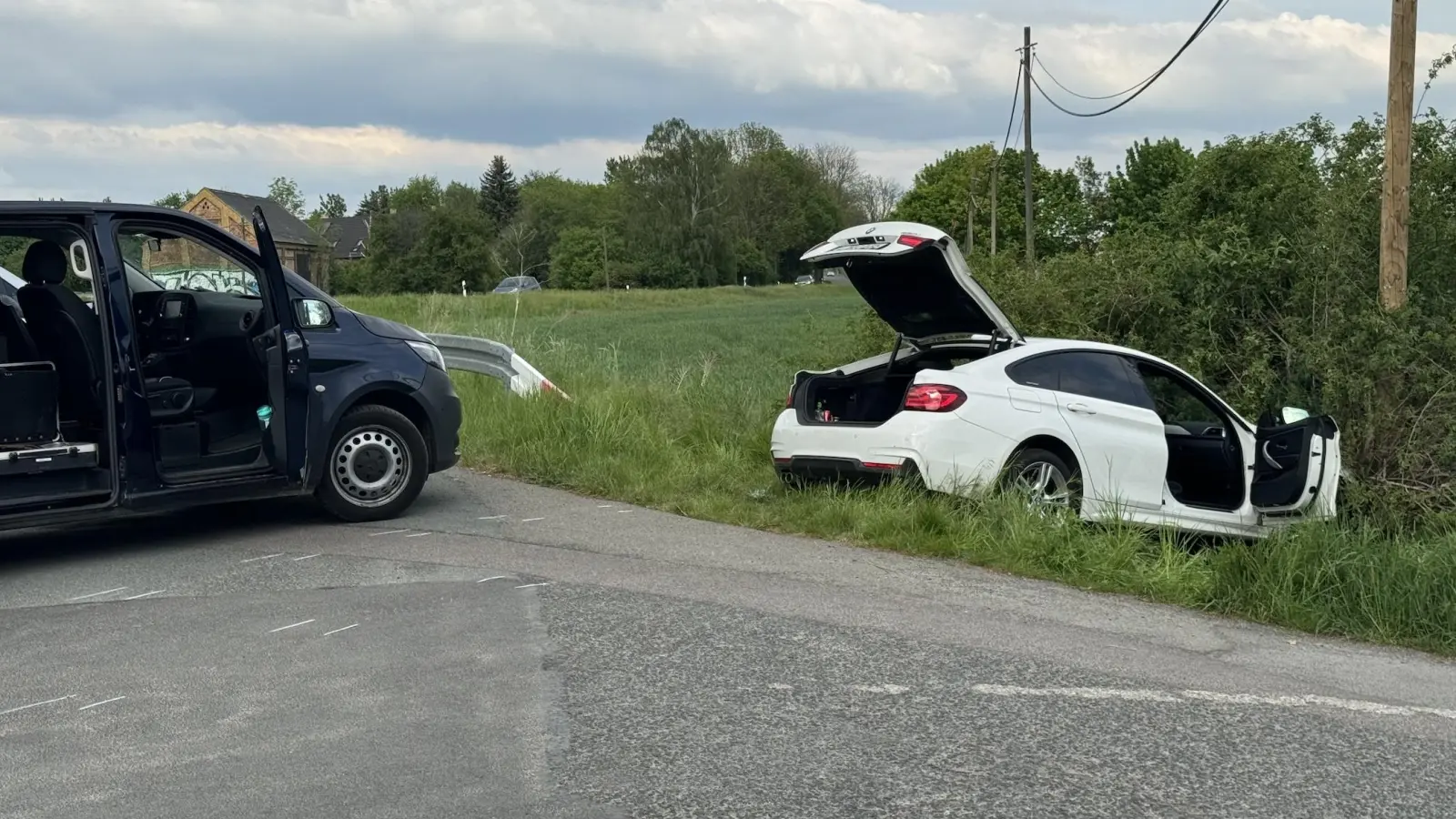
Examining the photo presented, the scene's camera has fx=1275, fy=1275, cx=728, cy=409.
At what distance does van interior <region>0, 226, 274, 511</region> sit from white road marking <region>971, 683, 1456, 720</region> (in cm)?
506

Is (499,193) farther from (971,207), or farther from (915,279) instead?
(915,279)

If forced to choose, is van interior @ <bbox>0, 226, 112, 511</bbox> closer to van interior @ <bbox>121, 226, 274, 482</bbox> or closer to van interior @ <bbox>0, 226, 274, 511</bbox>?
van interior @ <bbox>0, 226, 274, 511</bbox>

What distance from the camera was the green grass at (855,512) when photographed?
694 centimetres

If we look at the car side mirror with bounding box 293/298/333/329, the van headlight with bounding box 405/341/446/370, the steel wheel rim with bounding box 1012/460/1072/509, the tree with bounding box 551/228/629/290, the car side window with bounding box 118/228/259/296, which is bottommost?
the steel wheel rim with bounding box 1012/460/1072/509

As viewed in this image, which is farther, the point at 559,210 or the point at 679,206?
the point at 559,210

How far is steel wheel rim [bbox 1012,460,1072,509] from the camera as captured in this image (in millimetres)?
8305

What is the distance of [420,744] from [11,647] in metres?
2.56

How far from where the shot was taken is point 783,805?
408 centimetres

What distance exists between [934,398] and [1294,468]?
271 centimetres

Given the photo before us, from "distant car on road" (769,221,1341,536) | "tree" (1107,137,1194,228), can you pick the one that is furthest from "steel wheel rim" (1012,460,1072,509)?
"tree" (1107,137,1194,228)

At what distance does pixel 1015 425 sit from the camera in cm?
837

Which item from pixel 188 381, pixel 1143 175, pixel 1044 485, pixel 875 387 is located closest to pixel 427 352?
pixel 188 381

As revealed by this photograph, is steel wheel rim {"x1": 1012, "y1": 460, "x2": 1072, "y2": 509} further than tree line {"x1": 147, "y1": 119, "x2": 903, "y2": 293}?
No

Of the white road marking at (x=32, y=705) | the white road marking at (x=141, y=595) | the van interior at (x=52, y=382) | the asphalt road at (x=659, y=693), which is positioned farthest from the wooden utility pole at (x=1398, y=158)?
the white road marking at (x=32, y=705)
